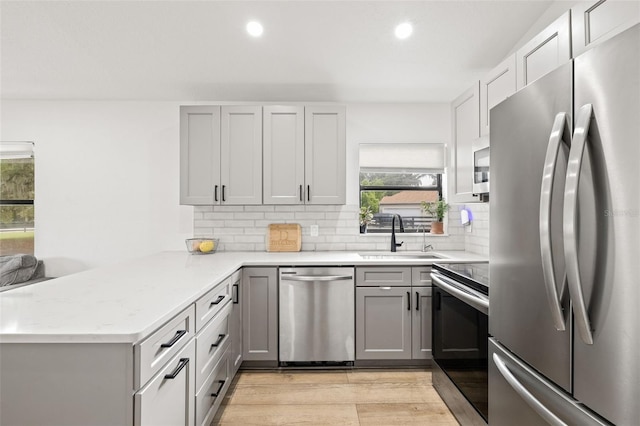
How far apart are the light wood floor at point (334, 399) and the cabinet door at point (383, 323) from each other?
0.16 metres

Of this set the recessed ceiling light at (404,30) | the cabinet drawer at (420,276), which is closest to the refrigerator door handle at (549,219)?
the recessed ceiling light at (404,30)

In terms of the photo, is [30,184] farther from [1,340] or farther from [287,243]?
[1,340]

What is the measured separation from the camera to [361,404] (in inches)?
89.6

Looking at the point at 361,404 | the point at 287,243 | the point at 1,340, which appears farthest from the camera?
the point at 287,243

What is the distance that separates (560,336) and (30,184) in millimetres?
4629

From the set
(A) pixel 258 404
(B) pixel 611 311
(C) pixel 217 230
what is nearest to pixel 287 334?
(A) pixel 258 404

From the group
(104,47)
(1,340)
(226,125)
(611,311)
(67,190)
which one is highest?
(104,47)

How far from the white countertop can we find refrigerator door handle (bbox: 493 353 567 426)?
4.43 feet

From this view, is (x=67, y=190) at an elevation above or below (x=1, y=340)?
above

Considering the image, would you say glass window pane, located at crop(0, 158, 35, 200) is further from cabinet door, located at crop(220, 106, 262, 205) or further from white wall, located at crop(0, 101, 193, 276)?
cabinet door, located at crop(220, 106, 262, 205)

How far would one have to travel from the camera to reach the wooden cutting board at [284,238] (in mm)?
3383

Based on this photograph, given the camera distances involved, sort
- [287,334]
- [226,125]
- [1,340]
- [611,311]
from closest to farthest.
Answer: [611,311]
[1,340]
[287,334]
[226,125]

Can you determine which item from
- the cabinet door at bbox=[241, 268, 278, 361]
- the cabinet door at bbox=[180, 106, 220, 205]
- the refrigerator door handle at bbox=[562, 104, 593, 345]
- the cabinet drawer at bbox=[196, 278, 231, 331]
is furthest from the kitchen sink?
the refrigerator door handle at bbox=[562, 104, 593, 345]

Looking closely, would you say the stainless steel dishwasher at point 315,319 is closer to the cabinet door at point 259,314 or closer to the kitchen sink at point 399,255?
the cabinet door at point 259,314
